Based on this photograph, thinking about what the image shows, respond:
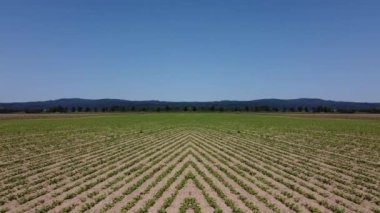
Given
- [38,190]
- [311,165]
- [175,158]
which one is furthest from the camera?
[175,158]

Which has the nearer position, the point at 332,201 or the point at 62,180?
the point at 332,201

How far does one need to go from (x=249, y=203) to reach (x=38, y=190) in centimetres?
825

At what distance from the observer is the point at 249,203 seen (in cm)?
1187

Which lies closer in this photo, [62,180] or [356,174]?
[62,180]

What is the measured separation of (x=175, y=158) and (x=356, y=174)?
1038 cm

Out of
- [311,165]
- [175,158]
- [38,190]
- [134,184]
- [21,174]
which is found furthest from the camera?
[175,158]

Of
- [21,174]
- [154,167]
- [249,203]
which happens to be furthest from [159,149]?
[249,203]

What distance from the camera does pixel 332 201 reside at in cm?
1239

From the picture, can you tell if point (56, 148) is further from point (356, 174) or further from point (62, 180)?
point (356, 174)

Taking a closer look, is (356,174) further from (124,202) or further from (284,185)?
(124,202)

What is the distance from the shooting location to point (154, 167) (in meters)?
18.8

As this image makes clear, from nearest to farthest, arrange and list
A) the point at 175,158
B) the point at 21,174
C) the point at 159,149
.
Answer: the point at 21,174 → the point at 175,158 → the point at 159,149

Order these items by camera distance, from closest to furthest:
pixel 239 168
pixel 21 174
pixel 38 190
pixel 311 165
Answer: pixel 38 190
pixel 21 174
pixel 239 168
pixel 311 165

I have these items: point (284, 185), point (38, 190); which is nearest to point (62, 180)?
point (38, 190)
